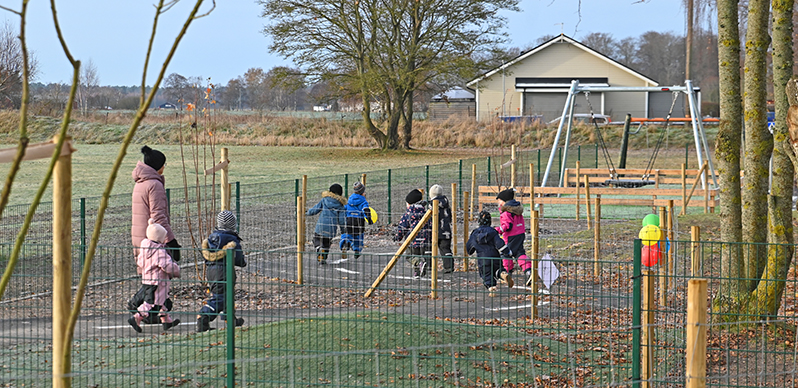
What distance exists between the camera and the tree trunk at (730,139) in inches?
279

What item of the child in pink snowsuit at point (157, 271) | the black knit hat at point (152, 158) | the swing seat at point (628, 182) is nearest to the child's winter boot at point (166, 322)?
the child in pink snowsuit at point (157, 271)

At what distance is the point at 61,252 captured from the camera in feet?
8.39

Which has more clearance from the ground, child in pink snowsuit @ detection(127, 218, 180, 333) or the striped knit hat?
the striped knit hat

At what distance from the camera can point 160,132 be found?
4700 cm

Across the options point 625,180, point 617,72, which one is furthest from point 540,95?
point 625,180

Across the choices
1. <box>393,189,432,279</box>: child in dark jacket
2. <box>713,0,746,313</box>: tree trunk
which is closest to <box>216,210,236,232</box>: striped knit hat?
<box>393,189,432,279</box>: child in dark jacket

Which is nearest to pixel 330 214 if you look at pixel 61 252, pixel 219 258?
pixel 219 258

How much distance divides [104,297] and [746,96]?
20.8ft

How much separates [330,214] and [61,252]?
349 inches

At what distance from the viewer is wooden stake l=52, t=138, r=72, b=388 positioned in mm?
2398

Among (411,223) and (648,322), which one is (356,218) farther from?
(648,322)

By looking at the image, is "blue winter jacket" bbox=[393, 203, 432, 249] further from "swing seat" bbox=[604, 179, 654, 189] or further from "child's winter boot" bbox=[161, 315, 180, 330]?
"swing seat" bbox=[604, 179, 654, 189]

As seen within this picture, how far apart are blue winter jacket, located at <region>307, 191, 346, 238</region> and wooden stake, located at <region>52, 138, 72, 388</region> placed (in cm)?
866

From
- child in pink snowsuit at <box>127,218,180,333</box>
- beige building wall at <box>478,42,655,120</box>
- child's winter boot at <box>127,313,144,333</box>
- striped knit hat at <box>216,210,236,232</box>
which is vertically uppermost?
beige building wall at <box>478,42,655,120</box>
